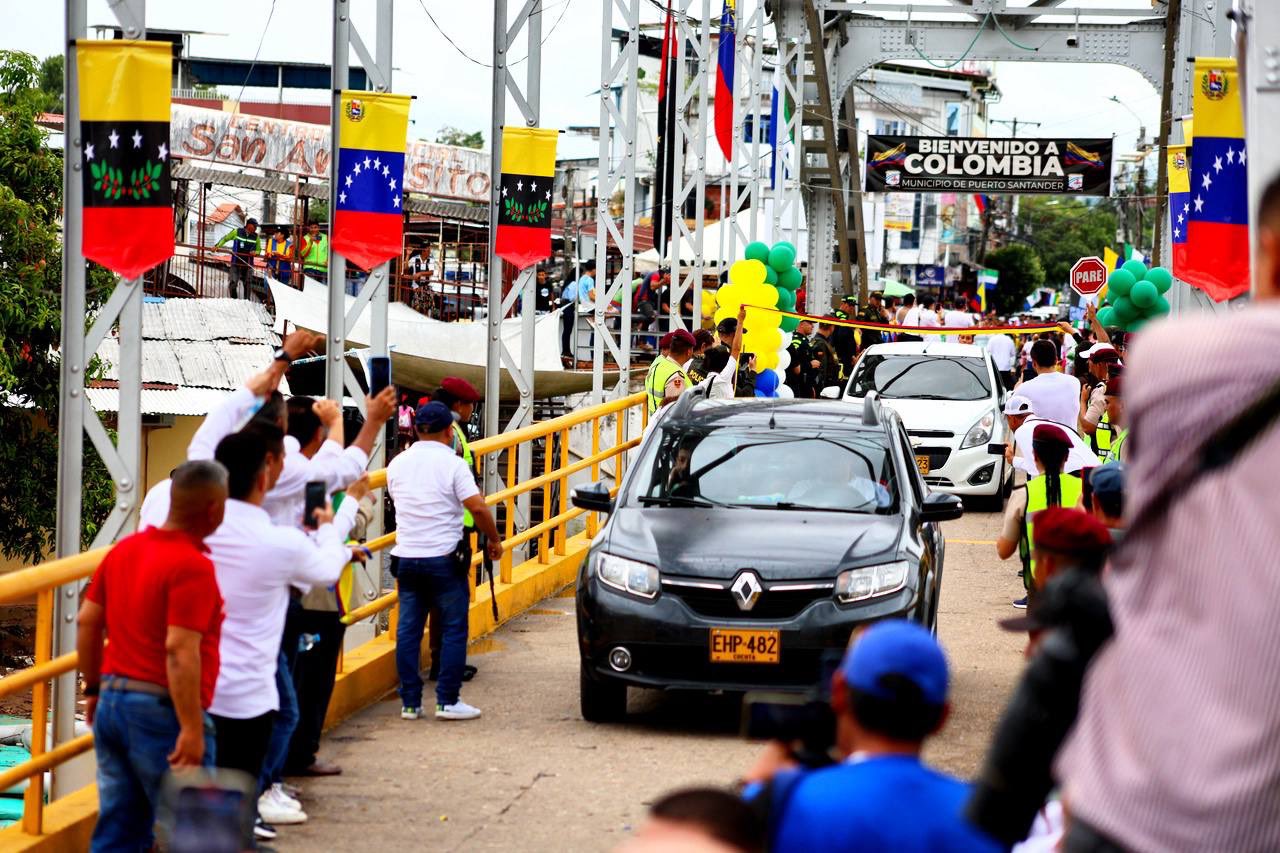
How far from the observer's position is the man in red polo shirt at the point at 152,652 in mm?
5180

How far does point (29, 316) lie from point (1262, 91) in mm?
17207

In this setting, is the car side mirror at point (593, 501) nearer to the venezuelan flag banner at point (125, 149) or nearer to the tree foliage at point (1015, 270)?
the venezuelan flag banner at point (125, 149)

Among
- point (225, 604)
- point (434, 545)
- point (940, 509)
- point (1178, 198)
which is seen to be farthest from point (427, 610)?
point (1178, 198)

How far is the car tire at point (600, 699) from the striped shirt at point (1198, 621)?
638 cm

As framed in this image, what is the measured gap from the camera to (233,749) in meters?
5.82

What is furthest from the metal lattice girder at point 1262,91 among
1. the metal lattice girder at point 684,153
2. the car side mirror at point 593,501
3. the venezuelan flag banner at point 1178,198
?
the metal lattice girder at point 684,153

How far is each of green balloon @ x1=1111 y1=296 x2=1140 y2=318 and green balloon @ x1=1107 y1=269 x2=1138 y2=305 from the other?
166 millimetres

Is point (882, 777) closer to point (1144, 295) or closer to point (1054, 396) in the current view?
point (1054, 396)

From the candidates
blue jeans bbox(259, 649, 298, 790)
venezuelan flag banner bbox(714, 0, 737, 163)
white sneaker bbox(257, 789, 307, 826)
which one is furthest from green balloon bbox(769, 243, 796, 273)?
blue jeans bbox(259, 649, 298, 790)

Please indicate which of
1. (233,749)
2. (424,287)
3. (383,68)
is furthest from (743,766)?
(424,287)

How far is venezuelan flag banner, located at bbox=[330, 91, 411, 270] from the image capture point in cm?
1005

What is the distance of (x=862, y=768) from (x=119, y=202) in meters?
4.87

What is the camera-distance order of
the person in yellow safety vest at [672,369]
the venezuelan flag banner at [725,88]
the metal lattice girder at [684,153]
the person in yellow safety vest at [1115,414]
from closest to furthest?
the person in yellow safety vest at [1115,414] < the person in yellow safety vest at [672,369] < the metal lattice girder at [684,153] < the venezuelan flag banner at [725,88]

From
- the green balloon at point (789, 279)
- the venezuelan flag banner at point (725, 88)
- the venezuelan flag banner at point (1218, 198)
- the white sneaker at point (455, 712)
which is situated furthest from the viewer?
the venezuelan flag banner at point (725, 88)
